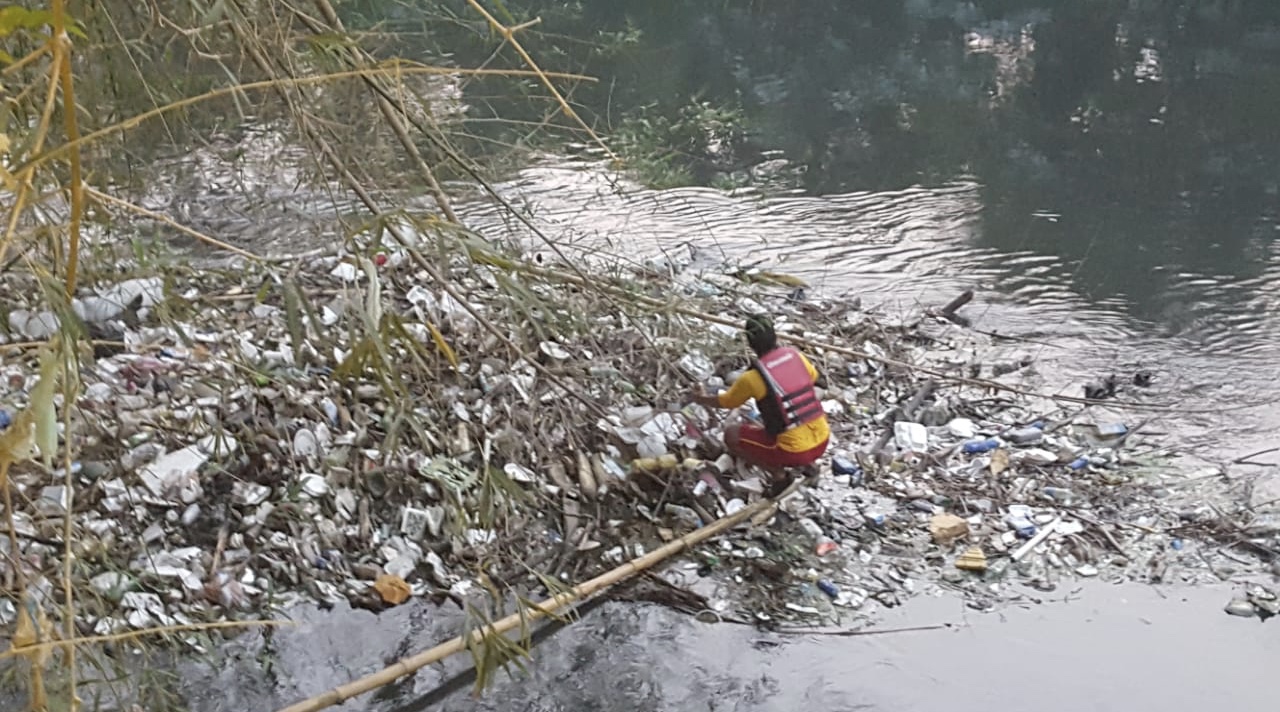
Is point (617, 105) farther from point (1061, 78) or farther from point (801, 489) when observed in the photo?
point (801, 489)

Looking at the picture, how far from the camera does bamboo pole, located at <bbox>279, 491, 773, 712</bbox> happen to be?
2.58m

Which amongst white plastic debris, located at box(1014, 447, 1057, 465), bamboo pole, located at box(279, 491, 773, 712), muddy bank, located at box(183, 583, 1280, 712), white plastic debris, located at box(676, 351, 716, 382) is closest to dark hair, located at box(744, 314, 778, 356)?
bamboo pole, located at box(279, 491, 773, 712)

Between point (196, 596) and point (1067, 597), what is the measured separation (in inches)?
92.1

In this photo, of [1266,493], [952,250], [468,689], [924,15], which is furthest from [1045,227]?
[924,15]

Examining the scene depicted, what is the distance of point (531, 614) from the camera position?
2.99 m

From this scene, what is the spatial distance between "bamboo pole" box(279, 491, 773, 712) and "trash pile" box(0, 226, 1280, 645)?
0.18ft

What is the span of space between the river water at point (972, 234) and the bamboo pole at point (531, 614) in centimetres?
10

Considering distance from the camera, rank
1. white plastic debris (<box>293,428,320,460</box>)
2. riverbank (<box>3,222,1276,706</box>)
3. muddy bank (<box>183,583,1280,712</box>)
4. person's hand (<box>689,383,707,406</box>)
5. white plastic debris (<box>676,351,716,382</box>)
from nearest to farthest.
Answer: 1. muddy bank (<box>183,583,1280,712</box>)
2. riverbank (<box>3,222,1276,706</box>)
3. white plastic debris (<box>293,428,320,460</box>)
4. person's hand (<box>689,383,707,406</box>)
5. white plastic debris (<box>676,351,716,382</box>)

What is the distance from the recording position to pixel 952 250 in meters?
5.65

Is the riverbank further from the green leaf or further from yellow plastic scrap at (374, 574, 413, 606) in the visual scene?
the green leaf

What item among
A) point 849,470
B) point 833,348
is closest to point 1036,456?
point 849,470

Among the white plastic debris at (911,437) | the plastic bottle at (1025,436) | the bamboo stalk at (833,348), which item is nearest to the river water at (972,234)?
the bamboo stalk at (833,348)

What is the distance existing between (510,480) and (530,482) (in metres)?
0.46

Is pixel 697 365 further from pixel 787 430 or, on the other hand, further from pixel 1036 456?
pixel 1036 456
